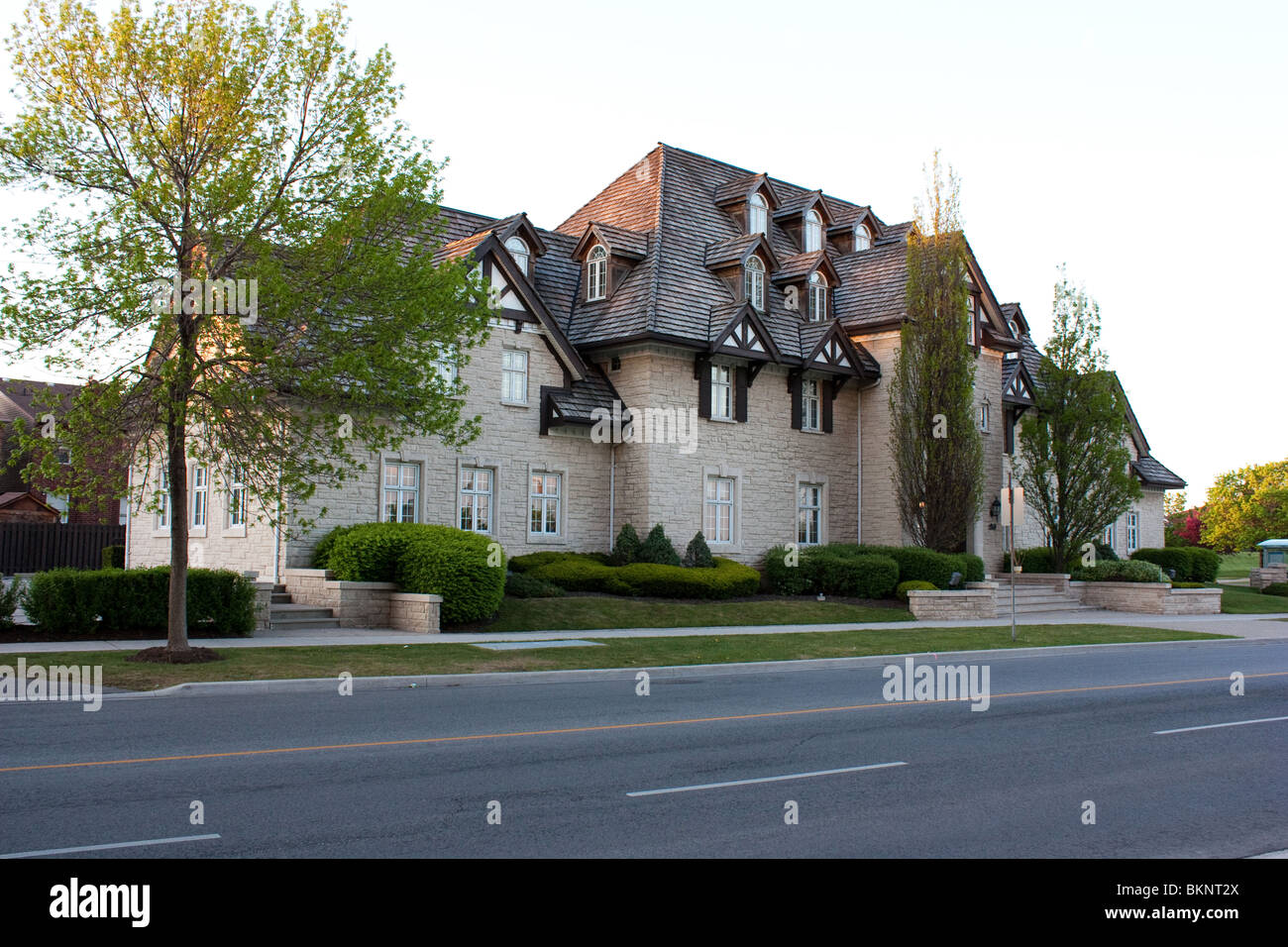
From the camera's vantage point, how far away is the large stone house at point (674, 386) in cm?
2719

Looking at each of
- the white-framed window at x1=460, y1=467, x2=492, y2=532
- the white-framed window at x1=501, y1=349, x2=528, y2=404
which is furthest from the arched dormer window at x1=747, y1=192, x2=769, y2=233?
the white-framed window at x1=460, y1=467, x2=492, y2=532

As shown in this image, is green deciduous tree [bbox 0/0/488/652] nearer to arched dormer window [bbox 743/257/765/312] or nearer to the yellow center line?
the yellow center line

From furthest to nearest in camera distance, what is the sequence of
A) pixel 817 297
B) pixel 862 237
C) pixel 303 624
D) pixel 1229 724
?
pixel 862 237 → pixel 817 297 → pixel 303 624 → pixel 1229 724

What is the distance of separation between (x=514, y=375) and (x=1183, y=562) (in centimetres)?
2996

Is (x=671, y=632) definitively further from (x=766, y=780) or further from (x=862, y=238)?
(x=862, y=238)

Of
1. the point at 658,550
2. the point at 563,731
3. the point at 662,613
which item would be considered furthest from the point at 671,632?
the point at 563,731

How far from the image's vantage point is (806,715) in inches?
495

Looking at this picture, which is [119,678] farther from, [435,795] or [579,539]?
[579,539]

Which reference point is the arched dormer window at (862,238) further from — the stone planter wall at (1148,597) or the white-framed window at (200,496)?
the white-framed window at (200,496)

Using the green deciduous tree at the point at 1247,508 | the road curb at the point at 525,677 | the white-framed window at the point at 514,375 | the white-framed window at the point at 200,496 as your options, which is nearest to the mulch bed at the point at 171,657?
the road curb at the point at 525,677

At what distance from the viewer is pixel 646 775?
29.4 feet

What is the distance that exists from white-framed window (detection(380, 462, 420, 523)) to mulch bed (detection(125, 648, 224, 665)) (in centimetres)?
974

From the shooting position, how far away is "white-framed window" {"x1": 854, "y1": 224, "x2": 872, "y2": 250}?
122 ft

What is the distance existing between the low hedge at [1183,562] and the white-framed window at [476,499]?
28.4 metres
